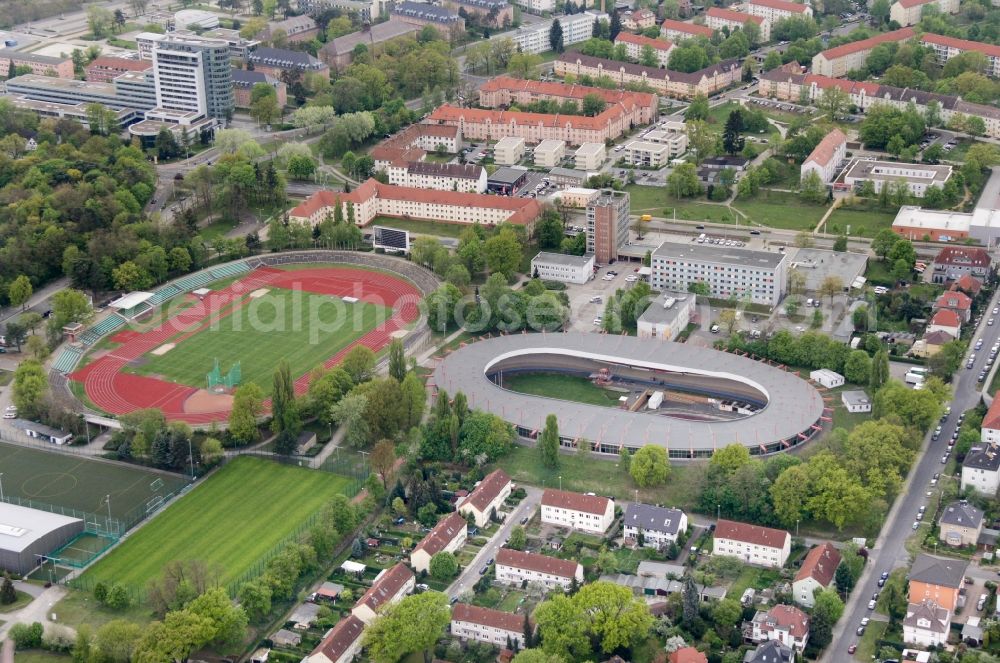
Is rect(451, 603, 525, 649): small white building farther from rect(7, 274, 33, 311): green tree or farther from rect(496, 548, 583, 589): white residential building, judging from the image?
rect(7, 274, 33, 311): green tree

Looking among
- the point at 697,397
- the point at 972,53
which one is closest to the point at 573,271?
the point at 697,397

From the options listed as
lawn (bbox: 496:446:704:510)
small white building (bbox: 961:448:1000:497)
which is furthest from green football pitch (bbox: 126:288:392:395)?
small white building (bbox: 961:448:1000:497)

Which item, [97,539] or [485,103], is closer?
[97,539]

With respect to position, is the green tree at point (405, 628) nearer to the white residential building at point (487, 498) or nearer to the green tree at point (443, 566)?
the green tree at point (443, 566)

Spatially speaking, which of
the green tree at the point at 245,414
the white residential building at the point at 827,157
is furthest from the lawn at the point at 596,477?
the white residential building at the point at 827,157

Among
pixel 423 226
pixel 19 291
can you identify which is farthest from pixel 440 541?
pixel 423 226

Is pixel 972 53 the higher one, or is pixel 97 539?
pixel 972 53

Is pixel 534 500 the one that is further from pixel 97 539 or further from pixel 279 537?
pixel 97 539
